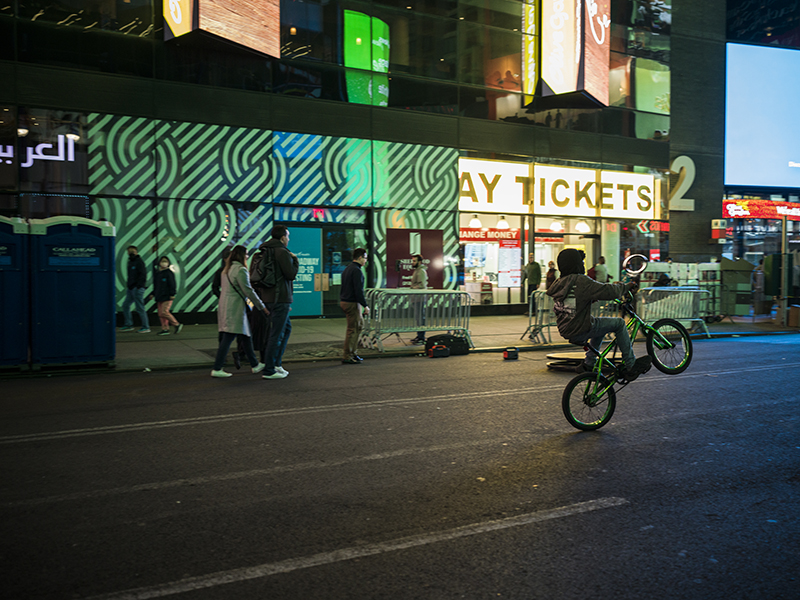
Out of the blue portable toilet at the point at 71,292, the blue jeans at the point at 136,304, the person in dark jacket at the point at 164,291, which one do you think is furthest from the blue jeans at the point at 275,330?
the blue jeans at the point at 136,304

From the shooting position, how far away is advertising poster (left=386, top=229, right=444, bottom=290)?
21.0 meters

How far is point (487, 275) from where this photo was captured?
895 inches

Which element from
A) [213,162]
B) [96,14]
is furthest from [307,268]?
[96,14]

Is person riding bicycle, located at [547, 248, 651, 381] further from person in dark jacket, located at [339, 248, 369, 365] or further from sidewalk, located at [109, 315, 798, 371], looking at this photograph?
sidewalk, located at [109, 315, 798, 371]

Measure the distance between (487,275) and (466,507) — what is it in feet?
60.4

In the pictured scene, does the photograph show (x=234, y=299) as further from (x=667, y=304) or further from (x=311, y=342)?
(x=667, y=304)

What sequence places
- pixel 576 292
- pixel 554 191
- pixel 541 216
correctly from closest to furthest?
pixel 576 292
pixel 541 216
pixel 554 191

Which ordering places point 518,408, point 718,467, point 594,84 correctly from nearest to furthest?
point 718,467, point 518,408, point 594,84

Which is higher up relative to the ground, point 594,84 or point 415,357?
point 594,84

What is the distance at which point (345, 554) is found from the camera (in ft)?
12.6

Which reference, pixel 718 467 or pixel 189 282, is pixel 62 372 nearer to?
pixel 189 282

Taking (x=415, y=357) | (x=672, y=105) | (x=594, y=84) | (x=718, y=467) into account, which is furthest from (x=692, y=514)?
(x=672, y=105)

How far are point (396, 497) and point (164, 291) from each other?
12.5 metres

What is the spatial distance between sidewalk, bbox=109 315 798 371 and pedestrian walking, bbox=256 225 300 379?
1956 mm
